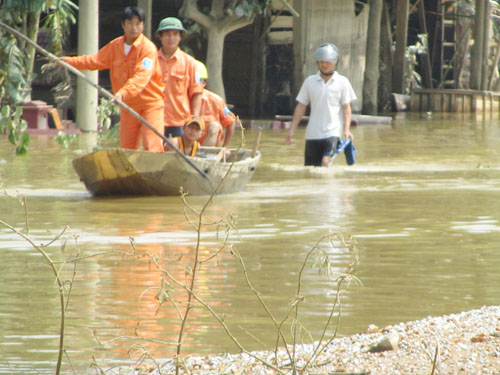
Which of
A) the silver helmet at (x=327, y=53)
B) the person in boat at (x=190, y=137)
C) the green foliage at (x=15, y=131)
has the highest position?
the silver helmet at (x=327, y=53)

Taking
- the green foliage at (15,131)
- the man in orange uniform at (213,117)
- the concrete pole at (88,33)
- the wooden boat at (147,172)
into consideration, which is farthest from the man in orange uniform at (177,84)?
the concrete pole at (88,33)

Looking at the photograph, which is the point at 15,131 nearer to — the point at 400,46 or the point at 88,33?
the point at 88,33

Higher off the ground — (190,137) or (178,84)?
(178,84)

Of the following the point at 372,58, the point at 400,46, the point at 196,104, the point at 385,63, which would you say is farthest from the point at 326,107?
the point at 400,46

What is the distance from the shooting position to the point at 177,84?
10852mm

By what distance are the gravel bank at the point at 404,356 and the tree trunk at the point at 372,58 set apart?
59.3 feet

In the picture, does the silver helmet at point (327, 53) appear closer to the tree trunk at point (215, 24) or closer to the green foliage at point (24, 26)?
the green foliage at point (24, 26)

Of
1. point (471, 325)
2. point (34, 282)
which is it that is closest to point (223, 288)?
point (34, 282)

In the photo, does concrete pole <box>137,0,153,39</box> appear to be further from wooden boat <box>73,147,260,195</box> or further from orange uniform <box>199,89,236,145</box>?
wooden boat <box>73,147,260,195</box>

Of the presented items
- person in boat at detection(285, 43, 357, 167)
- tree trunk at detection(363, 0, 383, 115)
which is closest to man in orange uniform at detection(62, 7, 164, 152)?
person in boat at detection(285, 43, 357, 167)

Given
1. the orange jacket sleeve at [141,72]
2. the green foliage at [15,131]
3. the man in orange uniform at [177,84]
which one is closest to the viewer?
the green foliage at [15,131]

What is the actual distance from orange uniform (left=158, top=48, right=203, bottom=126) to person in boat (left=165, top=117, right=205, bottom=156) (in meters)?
0.32

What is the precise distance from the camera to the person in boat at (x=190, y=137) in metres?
10.5

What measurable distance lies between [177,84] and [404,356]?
6.79 metres
